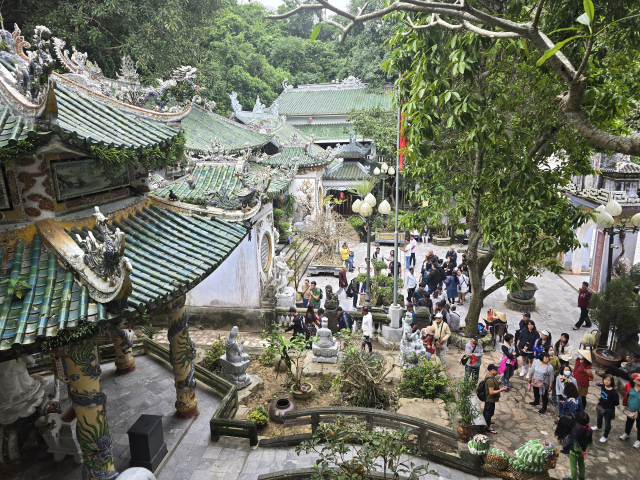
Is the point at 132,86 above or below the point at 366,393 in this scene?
above

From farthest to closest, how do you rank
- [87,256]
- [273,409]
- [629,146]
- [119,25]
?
1. [119,25]
2. [273,409]
3. [87,256]
4. [629,146]

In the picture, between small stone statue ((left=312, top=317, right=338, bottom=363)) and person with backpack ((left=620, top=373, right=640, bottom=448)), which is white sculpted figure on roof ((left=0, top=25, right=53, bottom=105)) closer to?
small stone statue ((left=312, top=317, right=338, bottom=363))

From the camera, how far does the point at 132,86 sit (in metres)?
18.8

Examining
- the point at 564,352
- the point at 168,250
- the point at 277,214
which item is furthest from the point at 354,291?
the point at 168,250

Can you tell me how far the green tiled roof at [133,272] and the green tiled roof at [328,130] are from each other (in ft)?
107

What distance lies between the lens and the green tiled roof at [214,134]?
21.8 m

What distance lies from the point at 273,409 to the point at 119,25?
21.1m

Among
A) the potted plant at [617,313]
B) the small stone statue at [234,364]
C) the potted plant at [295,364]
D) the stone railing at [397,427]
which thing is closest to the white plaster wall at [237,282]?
the potted plant at [295,364]

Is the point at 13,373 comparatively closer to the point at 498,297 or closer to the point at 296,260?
the point at 296,260

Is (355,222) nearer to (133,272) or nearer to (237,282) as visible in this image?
(237,282)

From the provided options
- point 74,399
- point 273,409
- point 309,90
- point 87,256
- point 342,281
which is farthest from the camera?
point 309,90

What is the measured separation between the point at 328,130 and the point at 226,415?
35.6 metres

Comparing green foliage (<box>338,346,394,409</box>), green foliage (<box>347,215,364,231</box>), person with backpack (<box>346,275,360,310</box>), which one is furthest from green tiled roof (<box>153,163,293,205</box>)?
green foliage (<box>347,215,364,231</box>)

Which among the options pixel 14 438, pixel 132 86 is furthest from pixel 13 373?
pixel 132 86
